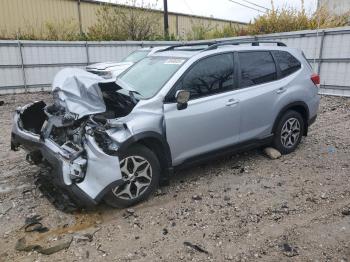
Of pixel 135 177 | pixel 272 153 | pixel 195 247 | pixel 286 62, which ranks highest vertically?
pixel 286 62

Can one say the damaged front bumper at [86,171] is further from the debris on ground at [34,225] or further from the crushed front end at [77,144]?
the debris on ground at [34,225]

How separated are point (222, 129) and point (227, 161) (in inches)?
35.9

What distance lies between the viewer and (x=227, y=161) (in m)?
5.27

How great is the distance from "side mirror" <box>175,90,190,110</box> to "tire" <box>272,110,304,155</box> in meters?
1.90

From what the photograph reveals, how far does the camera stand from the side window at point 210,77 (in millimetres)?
4289

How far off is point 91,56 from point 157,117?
36.0 ft

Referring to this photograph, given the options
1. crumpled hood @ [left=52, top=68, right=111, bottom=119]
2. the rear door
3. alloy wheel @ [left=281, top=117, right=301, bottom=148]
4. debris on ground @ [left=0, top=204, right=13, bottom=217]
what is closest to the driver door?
the rear door

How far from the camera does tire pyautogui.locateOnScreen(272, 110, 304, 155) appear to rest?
530cm

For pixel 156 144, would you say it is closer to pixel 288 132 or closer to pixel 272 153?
pixel 272 153

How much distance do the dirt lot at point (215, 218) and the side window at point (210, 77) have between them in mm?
1211

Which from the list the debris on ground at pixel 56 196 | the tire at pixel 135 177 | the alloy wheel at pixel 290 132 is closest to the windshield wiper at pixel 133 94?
the tire at pixel 135 177

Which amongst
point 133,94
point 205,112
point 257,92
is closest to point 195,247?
point 205,112

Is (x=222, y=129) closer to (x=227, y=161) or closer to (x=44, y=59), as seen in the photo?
(x=227, y=161)

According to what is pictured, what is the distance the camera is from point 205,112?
4.30 meters
